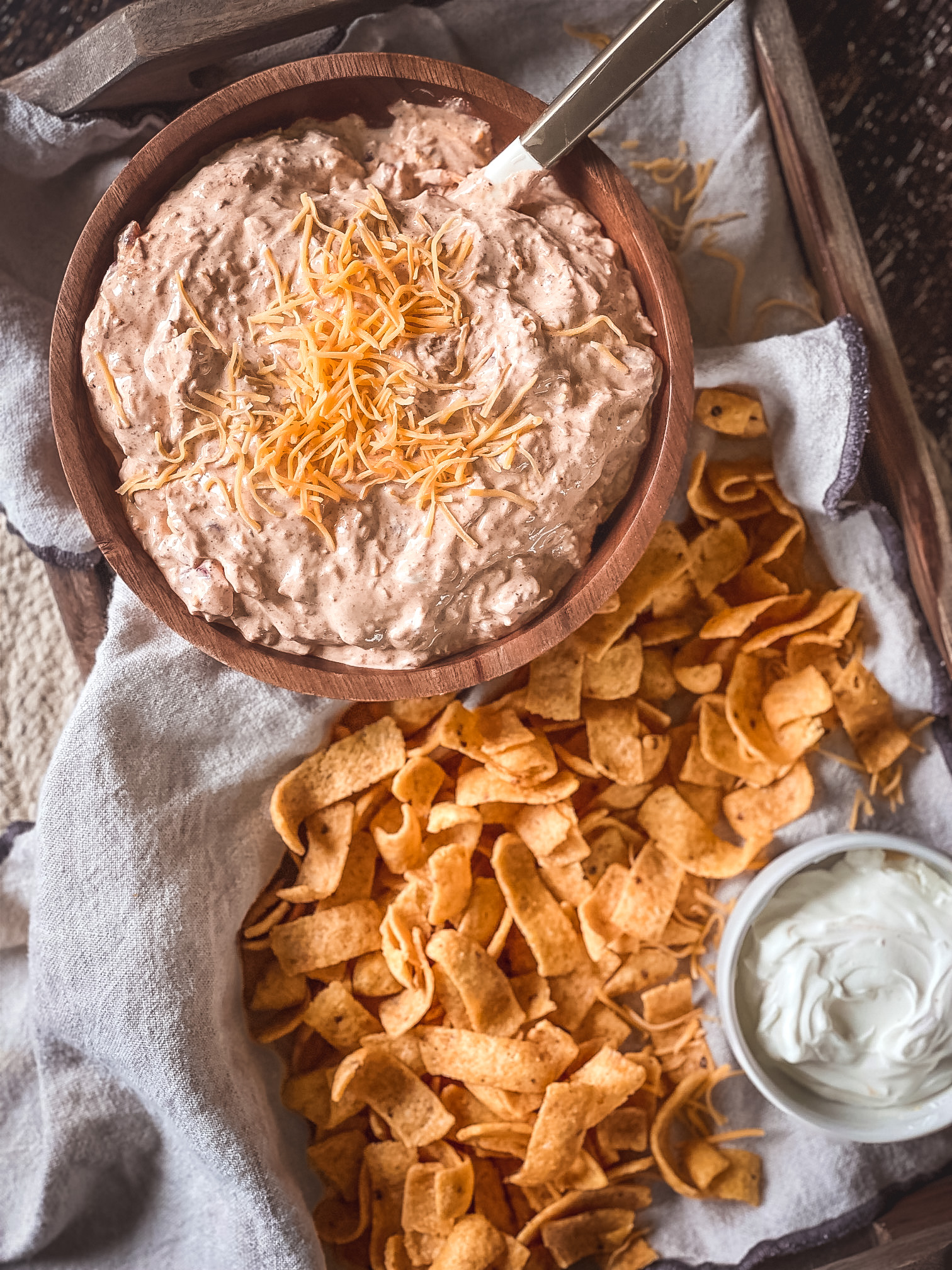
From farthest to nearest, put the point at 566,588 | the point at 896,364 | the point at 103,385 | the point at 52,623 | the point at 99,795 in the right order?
the point at 52,623 → the point at 896,364 → the point at 99,795 → the point at 566,588 → the point at 103,385

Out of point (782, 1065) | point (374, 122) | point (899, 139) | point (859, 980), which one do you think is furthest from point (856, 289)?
point (782, 1065)

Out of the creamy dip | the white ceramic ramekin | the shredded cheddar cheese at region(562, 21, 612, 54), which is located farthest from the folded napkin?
the creamy dip

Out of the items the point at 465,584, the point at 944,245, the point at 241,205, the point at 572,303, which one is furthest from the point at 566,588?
the point at 944,245

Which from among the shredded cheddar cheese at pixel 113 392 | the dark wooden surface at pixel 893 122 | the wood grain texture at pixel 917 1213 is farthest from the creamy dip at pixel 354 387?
the wood grain texture at pixel 917 1213

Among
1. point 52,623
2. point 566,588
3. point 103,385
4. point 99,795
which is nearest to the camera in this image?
point 103,385

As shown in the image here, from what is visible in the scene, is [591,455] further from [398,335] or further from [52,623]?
[52,623]

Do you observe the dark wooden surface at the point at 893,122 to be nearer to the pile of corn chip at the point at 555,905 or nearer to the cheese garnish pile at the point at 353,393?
the pile of corn chip at the point at 555,905
